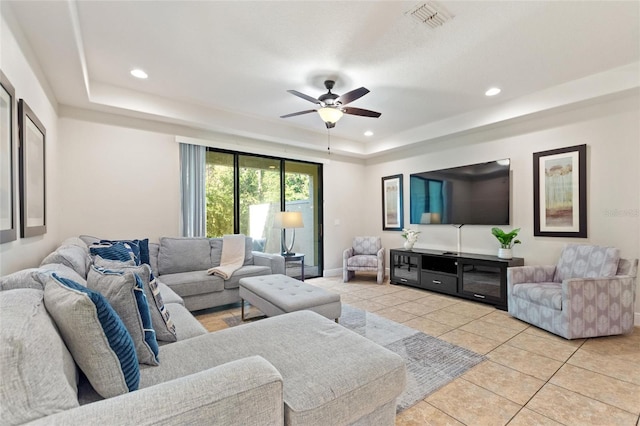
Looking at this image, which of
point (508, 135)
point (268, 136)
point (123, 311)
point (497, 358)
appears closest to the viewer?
point (123, 311)

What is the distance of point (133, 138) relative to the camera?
376 centimetres

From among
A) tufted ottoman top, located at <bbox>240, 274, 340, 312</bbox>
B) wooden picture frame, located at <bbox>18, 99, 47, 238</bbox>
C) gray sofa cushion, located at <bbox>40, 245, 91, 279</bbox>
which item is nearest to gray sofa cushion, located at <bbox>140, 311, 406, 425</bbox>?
tufted ottoman top, located at <bbox>240, 274, 340, 312</bbox>

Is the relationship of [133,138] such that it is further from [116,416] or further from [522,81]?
[522,81]

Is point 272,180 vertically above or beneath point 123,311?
above

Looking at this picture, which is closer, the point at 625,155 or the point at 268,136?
the point at 625,155

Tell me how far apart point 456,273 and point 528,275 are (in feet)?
3.21

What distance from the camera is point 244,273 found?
3.66m

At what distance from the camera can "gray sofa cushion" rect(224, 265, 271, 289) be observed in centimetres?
356

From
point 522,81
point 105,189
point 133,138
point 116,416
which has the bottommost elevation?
point 116,416

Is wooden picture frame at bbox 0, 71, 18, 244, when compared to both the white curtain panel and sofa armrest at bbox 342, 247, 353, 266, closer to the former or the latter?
the white curtain panel

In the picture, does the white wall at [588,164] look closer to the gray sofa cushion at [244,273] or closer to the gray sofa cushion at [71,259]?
the gray sofa cushion at [244,273]

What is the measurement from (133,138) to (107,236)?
1.28 meters

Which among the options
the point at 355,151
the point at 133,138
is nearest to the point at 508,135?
the point at 355,151

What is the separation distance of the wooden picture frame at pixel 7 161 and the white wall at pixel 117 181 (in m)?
1.82
